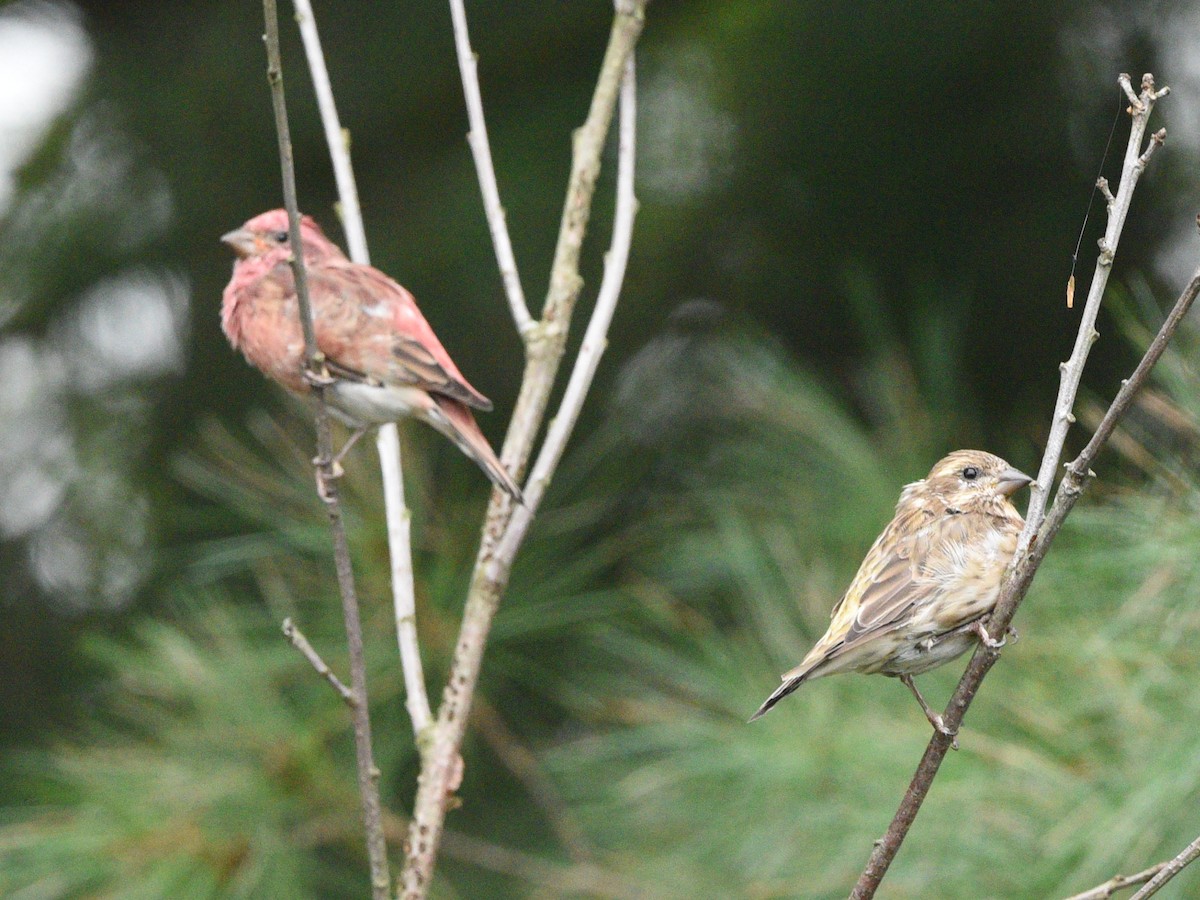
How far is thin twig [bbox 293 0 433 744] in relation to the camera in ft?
9.25

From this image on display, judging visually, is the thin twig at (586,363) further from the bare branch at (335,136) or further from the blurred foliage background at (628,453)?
the blurred foliage background at (628,453)

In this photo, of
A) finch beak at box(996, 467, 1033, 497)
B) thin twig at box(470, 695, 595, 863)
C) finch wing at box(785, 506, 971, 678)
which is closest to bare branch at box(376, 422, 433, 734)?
finch wing at box(785, 506, 971, 678)

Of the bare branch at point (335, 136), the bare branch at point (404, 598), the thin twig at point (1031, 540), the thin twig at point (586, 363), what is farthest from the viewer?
the bare branch at point (335, 136)

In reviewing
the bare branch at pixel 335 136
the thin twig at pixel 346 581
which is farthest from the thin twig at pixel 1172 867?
the bare branch at pixel 335 136

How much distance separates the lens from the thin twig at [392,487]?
282 cm

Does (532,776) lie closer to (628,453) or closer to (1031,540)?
(628,453)

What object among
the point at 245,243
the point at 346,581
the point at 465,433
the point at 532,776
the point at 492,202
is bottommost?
the point at 532,776

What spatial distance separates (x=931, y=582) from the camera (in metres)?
2.55

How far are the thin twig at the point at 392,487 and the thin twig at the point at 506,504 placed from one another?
0.06 m

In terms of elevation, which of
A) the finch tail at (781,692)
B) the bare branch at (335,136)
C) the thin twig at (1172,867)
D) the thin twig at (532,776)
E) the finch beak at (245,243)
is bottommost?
the thin twig at (532,776)

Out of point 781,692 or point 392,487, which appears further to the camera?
point 392,487

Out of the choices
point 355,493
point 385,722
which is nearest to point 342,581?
point 355,493

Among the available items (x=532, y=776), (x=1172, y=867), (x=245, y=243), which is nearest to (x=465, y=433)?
(x=245, y=243)

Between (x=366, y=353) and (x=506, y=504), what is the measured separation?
17.1 inches
